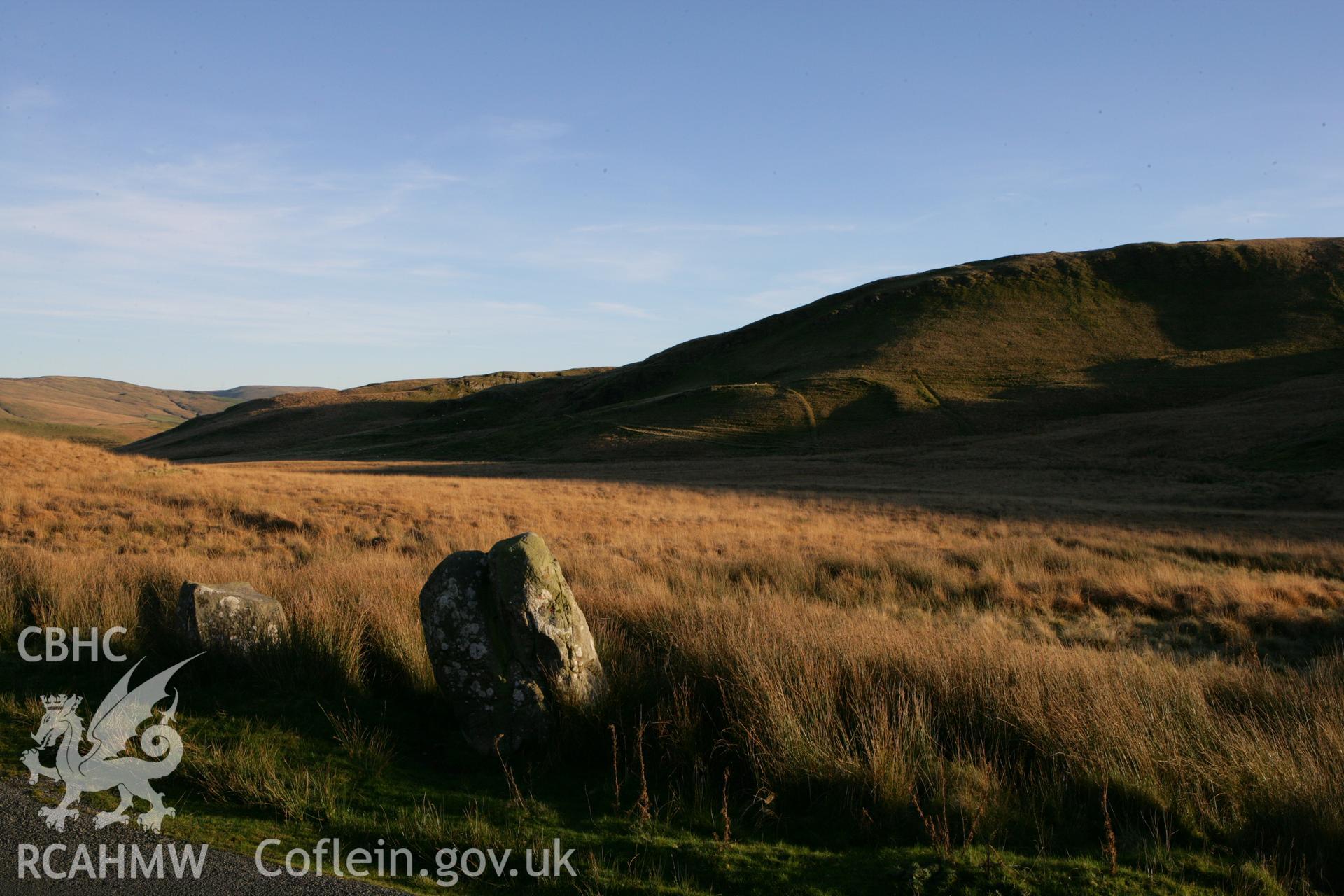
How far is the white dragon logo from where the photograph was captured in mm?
4117

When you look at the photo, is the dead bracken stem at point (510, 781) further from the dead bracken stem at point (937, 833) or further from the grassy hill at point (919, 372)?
the grassy hill at point (919, 372)

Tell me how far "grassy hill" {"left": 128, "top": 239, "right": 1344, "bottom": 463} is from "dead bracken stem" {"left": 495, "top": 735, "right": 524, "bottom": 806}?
66.5m

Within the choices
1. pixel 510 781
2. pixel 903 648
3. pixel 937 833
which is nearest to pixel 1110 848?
pixel 937 833

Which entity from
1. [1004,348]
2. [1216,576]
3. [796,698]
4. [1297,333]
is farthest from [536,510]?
[1297,333]

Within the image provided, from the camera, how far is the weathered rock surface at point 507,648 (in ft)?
17.2

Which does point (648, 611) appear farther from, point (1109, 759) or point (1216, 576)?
point (1216, 576)

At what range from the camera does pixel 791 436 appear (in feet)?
251

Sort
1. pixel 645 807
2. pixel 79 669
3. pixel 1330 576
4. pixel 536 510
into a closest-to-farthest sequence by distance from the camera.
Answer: pixel 645 807, pixel 79 669, pixel 1330 576, pixel 536 510

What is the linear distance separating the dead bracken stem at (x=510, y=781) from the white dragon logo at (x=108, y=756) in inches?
68.6

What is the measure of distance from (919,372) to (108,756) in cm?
9103

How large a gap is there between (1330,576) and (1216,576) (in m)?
3.59

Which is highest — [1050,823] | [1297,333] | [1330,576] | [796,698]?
[1297,333]

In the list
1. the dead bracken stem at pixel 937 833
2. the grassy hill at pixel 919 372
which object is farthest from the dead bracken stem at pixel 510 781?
the grassy hill at pixel 919 372

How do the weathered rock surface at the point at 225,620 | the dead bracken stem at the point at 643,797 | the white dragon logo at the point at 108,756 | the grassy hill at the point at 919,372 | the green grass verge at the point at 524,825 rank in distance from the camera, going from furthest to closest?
1. the grassy hill at the point at 919,372
2. the weathered rock surface at the point at 225,620
3. the dead bracken stem at the point at 643,797
4. the white dragon logo at the point at 108,756
5. the green grass verge at the point at 524,825
